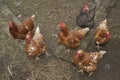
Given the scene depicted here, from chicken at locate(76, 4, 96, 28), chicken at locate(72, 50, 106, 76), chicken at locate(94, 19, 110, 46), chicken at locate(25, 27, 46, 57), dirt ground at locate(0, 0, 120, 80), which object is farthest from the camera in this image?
chicken at locate(76, 4, 96, 28)

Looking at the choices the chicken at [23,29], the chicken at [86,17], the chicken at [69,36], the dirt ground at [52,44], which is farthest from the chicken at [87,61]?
the chicken at [23,29]

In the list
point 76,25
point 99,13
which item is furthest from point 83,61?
point 99,13

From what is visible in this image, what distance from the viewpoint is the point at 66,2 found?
7.77 metres

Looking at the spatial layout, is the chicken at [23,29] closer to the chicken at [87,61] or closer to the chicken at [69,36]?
the chicken at [69,36]

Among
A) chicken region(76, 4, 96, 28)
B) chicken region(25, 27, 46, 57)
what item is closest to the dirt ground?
chicken region(76, 4, 96, 28)

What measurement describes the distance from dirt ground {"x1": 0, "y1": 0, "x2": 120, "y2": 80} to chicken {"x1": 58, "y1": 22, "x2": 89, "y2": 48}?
0.81ft

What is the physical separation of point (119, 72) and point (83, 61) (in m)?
0.94

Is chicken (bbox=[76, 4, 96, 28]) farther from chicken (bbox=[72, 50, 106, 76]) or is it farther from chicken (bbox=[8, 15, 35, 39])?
chicken (bbox=[8, 15, 35, 39])

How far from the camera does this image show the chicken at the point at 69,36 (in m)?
6.21

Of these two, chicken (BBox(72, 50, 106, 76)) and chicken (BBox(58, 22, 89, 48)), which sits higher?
chicken (BBox(58, 22, 89, 48))

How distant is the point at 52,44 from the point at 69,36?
65cm

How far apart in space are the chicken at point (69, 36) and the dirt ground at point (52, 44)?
0.25m

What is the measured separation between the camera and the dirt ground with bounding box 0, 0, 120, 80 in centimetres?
613

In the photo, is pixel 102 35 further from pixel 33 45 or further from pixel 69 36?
pixel 33 45
